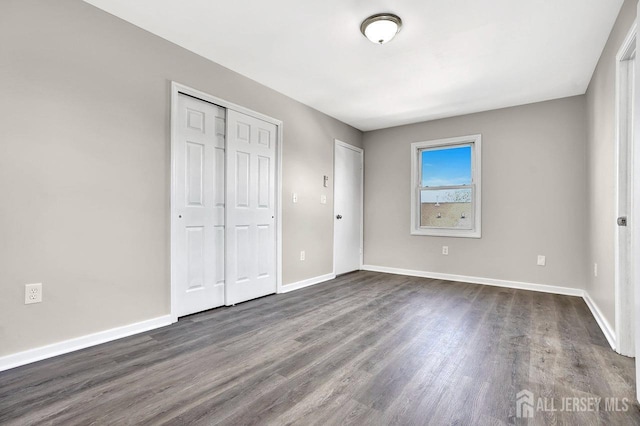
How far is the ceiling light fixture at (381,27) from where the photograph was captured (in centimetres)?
226

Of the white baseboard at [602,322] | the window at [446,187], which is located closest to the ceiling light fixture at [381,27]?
the window at [446,187]

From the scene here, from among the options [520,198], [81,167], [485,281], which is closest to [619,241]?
[520,198]

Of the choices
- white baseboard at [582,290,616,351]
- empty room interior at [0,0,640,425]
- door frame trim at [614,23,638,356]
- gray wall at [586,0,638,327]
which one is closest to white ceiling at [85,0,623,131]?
empty room interior at [0,0,640,425]

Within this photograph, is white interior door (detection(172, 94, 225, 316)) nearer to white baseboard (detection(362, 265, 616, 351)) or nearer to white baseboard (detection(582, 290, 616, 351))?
white baseboard (detection(362, 265, 616, 351))

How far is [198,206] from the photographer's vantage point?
292 cm

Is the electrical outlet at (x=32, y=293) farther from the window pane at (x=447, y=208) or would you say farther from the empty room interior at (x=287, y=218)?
the window pane at (x=447, y=208)

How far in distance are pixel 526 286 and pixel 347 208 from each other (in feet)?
8.55

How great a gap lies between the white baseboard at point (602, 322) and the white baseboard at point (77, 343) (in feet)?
11.1

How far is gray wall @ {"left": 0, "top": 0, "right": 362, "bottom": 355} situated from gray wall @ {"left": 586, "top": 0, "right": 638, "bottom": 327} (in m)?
3.30

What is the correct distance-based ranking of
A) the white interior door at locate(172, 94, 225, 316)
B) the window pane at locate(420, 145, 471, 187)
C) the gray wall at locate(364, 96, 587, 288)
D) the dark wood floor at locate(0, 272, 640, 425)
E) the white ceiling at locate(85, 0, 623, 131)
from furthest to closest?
1. the window pane at locate(420, 145, 471, 187)
2. the gray wall at locate(364, 96, 587, 288)
3. the white interior door at locate(172, 94, 225, 316)
4. the white ceiling at locate(85, 0, 623, 131)
5. the dark wood floor at locate(0, 272, 640, 425)

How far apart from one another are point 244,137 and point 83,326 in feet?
7.00

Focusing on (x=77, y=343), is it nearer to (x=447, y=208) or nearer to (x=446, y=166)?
(x=447, y=208)

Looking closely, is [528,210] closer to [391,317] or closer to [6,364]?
[391,317]

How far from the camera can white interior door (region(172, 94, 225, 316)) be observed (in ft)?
9.06
